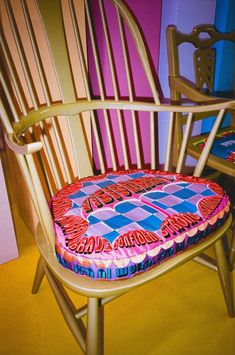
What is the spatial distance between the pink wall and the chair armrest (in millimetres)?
254

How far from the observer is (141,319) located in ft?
3.55

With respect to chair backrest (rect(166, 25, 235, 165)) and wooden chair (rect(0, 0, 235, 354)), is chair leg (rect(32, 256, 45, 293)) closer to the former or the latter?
wooden chair (rect(0, 0, 235, 354))

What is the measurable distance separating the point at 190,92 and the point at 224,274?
0.63 metres

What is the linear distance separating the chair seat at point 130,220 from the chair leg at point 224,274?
6.5 inches

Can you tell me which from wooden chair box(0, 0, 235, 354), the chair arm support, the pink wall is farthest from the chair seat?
the pink wall

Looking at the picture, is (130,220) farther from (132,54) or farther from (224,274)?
(132,54)

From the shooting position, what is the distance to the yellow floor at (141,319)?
986 millimetres

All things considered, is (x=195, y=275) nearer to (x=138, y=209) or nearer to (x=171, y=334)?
(x=171, y=334)

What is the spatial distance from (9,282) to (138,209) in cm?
77

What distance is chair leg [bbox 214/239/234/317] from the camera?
0.93 meters

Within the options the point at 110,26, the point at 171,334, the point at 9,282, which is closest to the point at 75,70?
the point at 110,26

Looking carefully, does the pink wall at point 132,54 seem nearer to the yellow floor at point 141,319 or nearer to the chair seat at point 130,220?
the chair seat at point 130,220

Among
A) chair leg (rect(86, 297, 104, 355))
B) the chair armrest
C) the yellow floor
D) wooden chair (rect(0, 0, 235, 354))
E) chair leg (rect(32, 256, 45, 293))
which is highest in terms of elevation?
the chair armrest

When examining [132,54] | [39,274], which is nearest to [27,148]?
[39,274]
